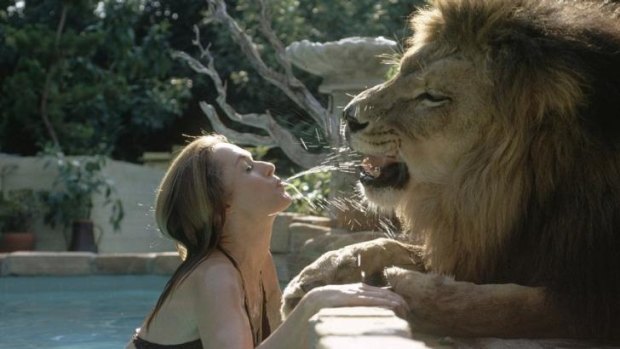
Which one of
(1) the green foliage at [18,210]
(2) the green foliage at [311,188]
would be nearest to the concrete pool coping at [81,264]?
(2) the green foliage at [311,188]

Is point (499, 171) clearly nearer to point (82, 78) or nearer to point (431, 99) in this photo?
point (431, 99)

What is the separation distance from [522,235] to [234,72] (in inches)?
466

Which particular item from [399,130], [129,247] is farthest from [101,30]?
[399,130]

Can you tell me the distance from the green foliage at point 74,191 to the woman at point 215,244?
30.6 ft

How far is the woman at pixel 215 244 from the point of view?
10.0ft

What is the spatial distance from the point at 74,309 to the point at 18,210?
408 cm

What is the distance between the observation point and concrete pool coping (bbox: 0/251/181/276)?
362 inches

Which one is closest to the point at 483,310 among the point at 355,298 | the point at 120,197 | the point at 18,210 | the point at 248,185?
the point at 355,298

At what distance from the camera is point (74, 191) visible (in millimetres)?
12508

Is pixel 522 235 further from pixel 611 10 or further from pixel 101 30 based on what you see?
pixel 101 30

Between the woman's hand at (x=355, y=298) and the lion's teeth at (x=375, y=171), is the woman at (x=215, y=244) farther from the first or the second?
the woman's hand at (x=355, y=298)

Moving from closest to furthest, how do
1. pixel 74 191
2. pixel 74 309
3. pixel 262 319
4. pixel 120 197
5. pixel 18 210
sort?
pixel 262 319, pixel 74 309, pixel 18 210, pixel 74 191, pixel 120 197

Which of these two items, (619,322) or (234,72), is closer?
(619,322)

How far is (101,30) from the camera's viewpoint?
13914 mm
